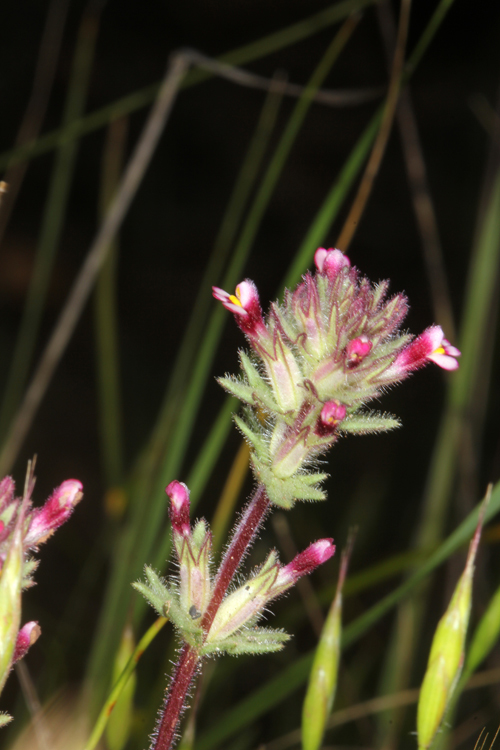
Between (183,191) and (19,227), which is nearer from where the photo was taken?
(19,227)

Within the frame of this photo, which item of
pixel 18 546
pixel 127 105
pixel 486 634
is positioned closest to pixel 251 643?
pixel 18 546

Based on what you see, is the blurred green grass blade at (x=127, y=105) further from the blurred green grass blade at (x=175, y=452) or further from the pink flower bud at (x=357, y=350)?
the pink flower bud at (x=357, y=350)

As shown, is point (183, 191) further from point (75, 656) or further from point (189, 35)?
point (75, 656)

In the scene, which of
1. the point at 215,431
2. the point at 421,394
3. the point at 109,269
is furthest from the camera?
the point at 421,394

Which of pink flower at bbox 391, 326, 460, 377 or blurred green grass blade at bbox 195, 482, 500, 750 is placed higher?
pink flower at bbox 391, 326, 460, 377

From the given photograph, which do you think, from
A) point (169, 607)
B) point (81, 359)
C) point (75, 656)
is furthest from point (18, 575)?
point (81, 359)

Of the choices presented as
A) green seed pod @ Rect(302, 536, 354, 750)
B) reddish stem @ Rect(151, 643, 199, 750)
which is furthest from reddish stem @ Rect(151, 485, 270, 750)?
green seed pod @ Rect(302, 536, 354, 750)

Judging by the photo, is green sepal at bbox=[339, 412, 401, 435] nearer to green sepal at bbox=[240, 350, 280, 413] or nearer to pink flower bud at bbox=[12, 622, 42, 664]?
green sepal at bbox=[240, 350, 280, 413]
